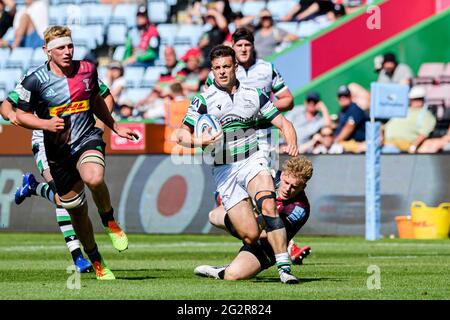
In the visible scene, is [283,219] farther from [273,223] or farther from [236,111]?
[236,111]

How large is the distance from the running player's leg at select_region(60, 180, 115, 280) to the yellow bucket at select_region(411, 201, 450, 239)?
8.63m

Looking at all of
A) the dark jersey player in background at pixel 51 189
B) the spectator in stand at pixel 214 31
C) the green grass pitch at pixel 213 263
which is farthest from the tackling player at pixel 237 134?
the spectator in stand at pixel 214 31

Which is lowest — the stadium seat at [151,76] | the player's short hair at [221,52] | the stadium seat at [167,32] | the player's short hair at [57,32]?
the player's short hair at [221,52]

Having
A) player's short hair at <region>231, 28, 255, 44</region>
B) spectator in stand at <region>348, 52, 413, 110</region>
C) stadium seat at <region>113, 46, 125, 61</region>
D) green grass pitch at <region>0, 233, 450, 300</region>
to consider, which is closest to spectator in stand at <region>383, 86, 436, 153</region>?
spectator in stand at <region>348, 52, 413, 110</region>

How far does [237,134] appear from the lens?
1226 cm

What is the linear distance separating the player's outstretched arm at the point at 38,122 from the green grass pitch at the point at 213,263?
1.49m

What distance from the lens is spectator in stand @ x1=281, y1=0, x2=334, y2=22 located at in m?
26.6

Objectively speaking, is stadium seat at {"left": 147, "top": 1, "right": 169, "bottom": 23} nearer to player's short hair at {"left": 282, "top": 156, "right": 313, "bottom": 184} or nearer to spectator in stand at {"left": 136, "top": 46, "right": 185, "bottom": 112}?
spectator in stand at {"left": 136, "top": 46, "right": 185, "bottom": 112}

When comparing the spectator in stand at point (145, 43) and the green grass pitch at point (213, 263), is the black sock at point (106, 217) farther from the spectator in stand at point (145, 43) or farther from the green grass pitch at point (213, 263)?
the spectator in stand at point (145, 43)

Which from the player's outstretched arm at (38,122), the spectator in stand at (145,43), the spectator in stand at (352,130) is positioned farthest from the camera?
the spectator in stand at (145,43)

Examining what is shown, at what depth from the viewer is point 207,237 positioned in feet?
70.1

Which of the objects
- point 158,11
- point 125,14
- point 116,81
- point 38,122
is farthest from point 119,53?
point 38,122

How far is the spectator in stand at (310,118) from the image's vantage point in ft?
78.8

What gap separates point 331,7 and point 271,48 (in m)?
1.61
